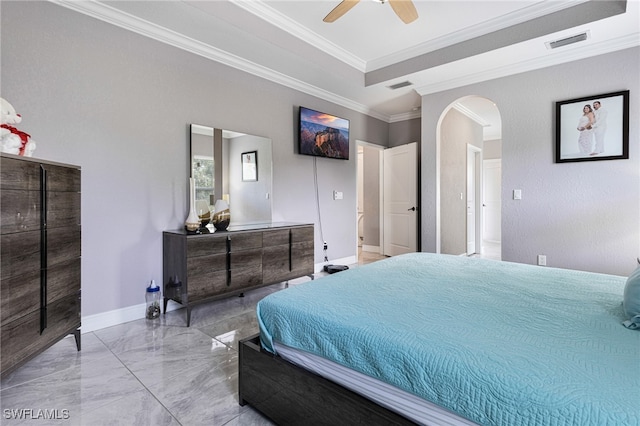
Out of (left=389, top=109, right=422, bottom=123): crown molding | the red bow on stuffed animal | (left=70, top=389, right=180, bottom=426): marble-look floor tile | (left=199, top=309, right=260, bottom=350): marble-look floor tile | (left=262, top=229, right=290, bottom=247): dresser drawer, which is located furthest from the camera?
(left=389, top=109, right=422, bottom=123): crown molding

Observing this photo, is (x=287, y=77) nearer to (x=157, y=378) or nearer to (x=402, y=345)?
(x=157, y=378)

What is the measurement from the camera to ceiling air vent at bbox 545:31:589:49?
3.10 metres

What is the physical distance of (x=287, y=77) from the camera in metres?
4.11

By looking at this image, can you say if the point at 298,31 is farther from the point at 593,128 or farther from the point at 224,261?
the point at 593,128

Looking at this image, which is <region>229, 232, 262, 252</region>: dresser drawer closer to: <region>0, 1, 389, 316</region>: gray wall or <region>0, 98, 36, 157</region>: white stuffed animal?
<region>0, 1, 389, 316</region>: gray wall

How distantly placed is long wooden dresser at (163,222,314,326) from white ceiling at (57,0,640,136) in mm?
1878

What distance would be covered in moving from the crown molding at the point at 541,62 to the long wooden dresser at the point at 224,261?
9.12 feet

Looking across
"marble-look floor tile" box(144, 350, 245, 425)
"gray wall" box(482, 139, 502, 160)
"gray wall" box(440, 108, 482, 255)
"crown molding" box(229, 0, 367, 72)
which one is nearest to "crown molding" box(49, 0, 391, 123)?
"crown molding" box(229, 0, 367, 72)

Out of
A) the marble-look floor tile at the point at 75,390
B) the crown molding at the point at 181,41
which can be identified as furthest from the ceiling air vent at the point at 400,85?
the marble-look floor tile at the point at 75,390

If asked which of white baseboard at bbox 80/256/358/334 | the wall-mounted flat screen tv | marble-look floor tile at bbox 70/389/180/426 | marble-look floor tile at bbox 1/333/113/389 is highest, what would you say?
the wall-mounted flat screen tv

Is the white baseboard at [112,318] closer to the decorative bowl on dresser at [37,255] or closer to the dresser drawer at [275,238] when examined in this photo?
the decorative bowl on dresser at [37,255]

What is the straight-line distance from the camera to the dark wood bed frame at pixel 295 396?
1.15 m

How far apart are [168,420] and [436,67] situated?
13.6 ft

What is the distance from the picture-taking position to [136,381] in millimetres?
1895
